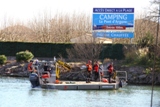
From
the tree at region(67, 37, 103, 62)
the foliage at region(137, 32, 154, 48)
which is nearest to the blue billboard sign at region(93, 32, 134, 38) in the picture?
the tree at region(67, 37, 103, 62)

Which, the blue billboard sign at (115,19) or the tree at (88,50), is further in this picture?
the blue billboard sign at (115,19)

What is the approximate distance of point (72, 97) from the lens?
31656mm

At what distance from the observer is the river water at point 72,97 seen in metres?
28.3

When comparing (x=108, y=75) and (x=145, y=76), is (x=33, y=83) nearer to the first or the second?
(x=108, y=75)

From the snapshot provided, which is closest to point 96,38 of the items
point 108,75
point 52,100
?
point 108,75

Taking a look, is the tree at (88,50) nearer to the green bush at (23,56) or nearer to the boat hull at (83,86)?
the green bush at (23,56)

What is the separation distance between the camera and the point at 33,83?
36250 mm

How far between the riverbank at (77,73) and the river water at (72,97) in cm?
746

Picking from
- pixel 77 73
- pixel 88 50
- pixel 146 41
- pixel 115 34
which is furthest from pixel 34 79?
pixel 115 34

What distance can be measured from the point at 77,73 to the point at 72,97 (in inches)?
661

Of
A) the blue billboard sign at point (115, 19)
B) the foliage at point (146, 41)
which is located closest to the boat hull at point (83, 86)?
the foliage at point (146, 41)

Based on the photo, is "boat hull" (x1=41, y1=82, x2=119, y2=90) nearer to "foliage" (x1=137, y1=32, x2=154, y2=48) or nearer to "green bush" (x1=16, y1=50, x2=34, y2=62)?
"foliage" (x1=137, y1=32, x2=154, y2=48)

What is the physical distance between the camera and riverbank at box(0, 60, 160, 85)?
4600 centimetres

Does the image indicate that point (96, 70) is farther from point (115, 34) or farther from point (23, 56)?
point (115, 34)
